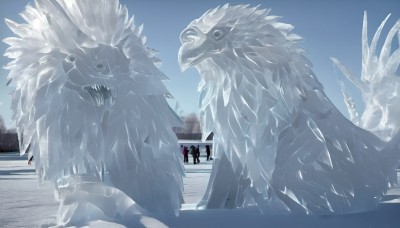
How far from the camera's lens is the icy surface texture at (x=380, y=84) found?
5.49 metres

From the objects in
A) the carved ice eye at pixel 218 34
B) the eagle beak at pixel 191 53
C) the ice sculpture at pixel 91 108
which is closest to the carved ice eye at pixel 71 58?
the ice sculpture at pixel 91 108

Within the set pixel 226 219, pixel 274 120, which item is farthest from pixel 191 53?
pixel 226 219

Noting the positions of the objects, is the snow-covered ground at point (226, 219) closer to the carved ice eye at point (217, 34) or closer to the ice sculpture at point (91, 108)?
the ice sculpture at point (91, 108)

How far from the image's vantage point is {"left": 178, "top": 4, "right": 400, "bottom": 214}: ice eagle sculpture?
4496mm

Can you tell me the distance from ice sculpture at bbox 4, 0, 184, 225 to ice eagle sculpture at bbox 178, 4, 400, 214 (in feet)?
2.31

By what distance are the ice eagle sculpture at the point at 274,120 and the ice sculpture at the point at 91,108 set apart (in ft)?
2.31

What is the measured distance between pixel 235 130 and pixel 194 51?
1054 millimetres

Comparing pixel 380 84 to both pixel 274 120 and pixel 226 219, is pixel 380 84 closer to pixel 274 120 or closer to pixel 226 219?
pixel 274 120

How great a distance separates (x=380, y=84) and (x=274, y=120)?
6.82 ft

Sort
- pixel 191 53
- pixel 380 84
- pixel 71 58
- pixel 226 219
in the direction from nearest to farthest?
pixel 226 219 < pixel 71 58 < pixel 191 53 < pixel 380 84

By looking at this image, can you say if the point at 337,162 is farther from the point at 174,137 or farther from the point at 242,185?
the point at 174,137

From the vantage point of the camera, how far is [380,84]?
564cm

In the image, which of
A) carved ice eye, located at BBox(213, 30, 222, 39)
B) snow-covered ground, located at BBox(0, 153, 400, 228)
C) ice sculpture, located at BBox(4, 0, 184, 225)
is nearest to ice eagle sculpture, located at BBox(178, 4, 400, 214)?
carved ice eye, located at BBox(213, 30, 222, 39)

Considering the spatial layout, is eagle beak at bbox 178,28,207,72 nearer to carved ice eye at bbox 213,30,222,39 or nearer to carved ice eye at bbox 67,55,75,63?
carved ice eye at bbox 213,30,222,39
